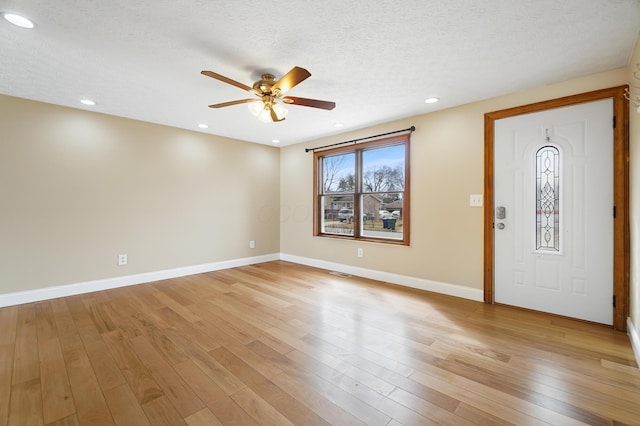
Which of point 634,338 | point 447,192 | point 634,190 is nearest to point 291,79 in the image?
point 447,192

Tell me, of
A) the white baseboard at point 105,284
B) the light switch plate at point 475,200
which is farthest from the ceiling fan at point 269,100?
the white baseboard at point 105,284

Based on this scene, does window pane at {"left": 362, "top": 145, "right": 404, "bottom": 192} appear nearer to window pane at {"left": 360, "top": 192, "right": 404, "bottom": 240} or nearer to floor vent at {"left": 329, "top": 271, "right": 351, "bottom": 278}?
window pane at {"left": 360, "top": 192, "right": 404, "bottom": 240}

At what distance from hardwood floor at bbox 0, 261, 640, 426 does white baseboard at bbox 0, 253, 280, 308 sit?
139 mm

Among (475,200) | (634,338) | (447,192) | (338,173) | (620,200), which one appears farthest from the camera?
(338,173)

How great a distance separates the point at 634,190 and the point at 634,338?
1192 mm

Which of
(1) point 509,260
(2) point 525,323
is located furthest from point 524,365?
(1) point 509,260

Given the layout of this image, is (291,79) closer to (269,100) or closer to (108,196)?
(269,100)

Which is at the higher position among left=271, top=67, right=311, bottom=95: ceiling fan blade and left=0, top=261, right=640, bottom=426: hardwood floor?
left=271, top=67, right=311, bottom=95: ceiling fan blade

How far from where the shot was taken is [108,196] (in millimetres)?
3814

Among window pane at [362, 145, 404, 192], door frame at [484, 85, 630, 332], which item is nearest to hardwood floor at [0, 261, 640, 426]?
door frame at [484, 85, 630, 332]

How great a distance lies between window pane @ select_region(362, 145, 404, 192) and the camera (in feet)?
13.7

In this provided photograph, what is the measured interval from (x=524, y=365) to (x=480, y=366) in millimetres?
323

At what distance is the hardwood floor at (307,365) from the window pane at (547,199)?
79 centimetres

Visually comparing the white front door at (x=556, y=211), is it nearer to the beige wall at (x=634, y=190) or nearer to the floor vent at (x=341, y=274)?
the beige wall at (x=634, y=190)
